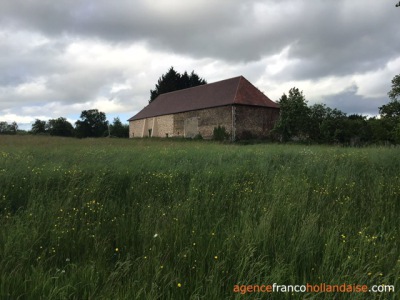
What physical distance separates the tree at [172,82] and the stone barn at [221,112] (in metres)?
14.4

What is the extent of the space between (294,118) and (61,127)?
74.5m

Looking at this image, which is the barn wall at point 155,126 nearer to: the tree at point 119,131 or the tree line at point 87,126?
the tree at point 119,131

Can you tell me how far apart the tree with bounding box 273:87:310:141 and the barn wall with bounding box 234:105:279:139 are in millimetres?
4239

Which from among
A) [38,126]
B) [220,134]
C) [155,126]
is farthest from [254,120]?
[38,126]

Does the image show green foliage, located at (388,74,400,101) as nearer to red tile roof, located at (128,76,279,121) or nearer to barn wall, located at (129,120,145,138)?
red tile roof, located at (128,76,279,121)

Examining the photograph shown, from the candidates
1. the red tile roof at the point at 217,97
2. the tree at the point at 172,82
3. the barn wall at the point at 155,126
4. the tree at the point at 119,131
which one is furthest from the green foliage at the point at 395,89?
the tree at the point at 119,131

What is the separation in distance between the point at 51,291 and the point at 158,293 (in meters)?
0.89

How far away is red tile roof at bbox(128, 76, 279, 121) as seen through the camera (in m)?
40.0

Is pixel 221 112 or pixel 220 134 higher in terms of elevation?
pixel 221 112

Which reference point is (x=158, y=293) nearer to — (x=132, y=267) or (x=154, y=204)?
(x=132, y=267)

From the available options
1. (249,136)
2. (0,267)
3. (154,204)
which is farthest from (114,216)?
(249,136)

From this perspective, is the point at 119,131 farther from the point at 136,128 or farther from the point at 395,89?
the point at 395,89

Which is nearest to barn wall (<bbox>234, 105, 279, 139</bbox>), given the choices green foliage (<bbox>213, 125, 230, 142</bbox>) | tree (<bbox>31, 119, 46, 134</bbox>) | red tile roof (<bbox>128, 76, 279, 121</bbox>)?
red tile roof (<bbox>128, 76, 279, 121</bbox>)

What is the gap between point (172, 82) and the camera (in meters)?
65.2
